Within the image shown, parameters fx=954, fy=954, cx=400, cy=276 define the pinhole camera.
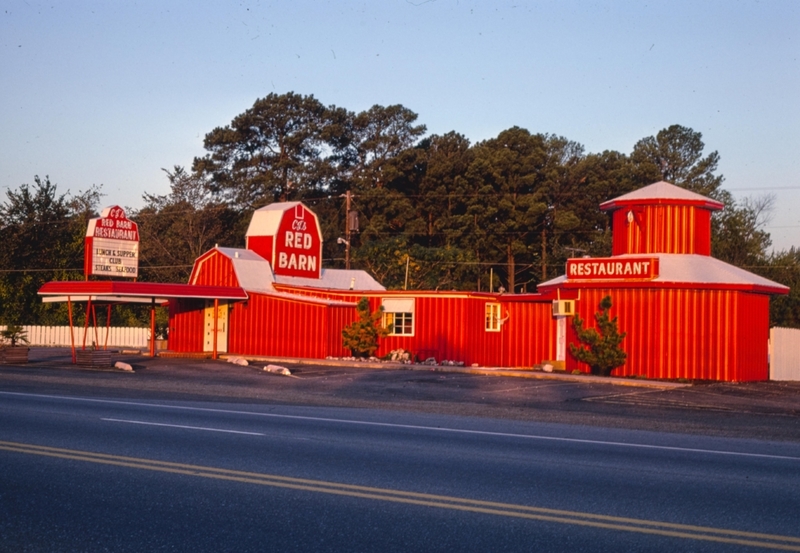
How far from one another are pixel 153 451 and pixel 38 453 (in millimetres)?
1276

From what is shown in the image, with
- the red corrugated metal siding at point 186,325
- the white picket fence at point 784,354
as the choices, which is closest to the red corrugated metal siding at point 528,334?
the white picket fence at point 784,354

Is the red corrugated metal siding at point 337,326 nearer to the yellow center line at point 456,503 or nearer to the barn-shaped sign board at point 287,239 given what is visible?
the barn-shaped sign board at point 287,239

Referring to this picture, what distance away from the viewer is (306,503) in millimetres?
8398

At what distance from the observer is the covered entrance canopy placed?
32.5m

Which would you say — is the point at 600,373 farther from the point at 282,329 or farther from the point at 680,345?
the point at 282,329

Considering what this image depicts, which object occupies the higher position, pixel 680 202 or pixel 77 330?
pixel 680 202

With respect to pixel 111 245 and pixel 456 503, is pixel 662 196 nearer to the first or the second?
pixel 111 245

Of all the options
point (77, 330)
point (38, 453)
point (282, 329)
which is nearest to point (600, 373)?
point (282, 329)

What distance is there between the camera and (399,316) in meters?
36.9

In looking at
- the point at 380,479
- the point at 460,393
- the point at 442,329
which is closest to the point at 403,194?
the point at 442,329

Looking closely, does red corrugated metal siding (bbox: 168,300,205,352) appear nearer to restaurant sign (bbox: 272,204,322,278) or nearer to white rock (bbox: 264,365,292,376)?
restaurant sign (bbox: 272,204,322,278)

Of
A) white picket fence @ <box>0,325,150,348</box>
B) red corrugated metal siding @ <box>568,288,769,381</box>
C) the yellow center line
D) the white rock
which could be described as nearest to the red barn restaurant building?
red corrugated metal siding @ <box>568,288,769,381</box>

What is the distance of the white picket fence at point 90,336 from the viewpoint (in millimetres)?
52094

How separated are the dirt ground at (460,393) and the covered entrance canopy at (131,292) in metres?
2.86
